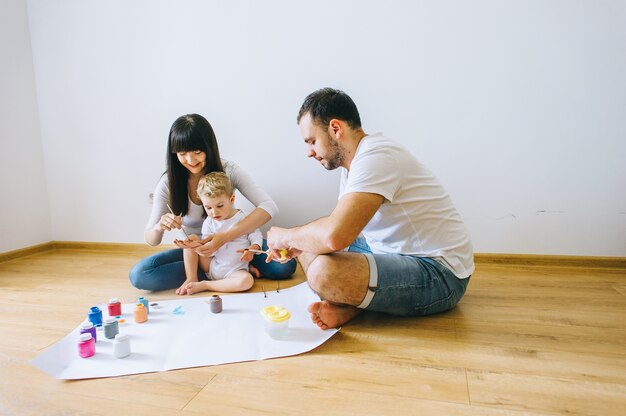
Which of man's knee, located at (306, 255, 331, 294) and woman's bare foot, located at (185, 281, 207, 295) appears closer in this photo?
man's knee, located at (306, 255, 331, 294)

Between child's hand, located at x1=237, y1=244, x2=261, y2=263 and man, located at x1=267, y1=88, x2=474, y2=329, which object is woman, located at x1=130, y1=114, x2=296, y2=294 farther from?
man, located at x1=267, y1=88, x2=474, y2=329

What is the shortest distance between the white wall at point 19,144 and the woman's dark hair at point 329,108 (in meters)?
2.13

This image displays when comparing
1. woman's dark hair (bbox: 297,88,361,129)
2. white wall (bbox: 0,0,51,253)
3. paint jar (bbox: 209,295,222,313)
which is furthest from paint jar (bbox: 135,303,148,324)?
white wall (bbox: 0,0,51,253)

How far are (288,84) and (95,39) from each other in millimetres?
1274

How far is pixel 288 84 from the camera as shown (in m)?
2.31

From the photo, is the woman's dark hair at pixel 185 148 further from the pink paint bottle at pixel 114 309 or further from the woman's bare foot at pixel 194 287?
the pink paint bottle at pixel 114 309

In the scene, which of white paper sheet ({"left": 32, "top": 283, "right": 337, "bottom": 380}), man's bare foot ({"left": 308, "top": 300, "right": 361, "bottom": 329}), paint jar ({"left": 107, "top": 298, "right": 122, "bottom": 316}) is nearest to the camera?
white paper sheet ({"left": 32, "top": 283, "right": 337, "bottom": 380})


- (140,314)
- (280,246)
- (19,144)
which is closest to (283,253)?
(280,246)

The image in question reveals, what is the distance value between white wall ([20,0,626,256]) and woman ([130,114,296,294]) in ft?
1.54

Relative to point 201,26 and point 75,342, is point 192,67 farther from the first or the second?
point 75,342

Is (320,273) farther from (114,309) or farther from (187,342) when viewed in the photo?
(114,309)

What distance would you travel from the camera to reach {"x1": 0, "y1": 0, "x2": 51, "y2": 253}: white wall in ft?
8.14

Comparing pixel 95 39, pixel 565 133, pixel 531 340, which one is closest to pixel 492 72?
pixel 565 133

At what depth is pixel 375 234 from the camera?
1.50 metres
